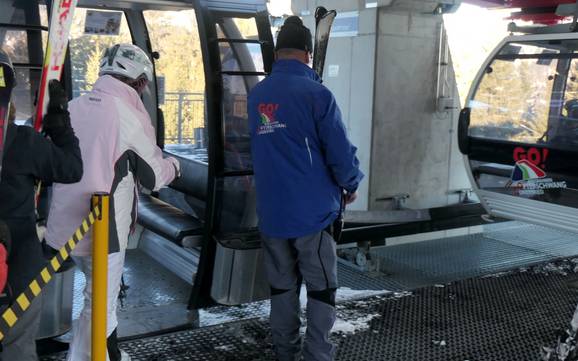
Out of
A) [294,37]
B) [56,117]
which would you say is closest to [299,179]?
[294,37]

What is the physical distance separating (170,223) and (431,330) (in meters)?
2.02

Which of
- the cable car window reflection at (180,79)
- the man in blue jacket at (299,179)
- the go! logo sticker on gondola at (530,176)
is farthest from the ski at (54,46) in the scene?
the go! logo sticker on gondola at (530,176)

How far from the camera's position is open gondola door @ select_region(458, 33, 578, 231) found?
16.2 feet

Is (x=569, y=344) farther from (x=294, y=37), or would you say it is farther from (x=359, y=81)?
(x=359, y=81)

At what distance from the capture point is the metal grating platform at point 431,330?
3.52m

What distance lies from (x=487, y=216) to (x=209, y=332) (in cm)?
319

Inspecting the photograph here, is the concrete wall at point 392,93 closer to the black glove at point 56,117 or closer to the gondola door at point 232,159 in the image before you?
the gondola door at point 232,159

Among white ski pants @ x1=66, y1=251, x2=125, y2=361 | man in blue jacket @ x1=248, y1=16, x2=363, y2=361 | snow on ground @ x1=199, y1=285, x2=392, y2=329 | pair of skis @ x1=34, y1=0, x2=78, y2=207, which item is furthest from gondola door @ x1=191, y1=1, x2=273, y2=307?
pair of skis @ x1=34, y1=0, x2=78, y2=207

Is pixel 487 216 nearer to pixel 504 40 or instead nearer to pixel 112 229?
pixel 504 40

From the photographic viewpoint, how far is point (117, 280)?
3.05m

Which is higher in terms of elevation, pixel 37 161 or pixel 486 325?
pixel 37 161

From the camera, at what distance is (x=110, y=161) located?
2.88 meters

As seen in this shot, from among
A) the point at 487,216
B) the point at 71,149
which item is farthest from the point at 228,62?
the point at 487,216

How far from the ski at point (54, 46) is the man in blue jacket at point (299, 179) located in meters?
0.99
